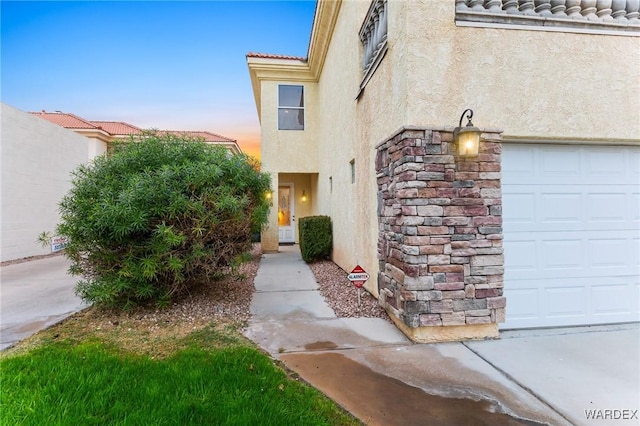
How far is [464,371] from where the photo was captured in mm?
2885

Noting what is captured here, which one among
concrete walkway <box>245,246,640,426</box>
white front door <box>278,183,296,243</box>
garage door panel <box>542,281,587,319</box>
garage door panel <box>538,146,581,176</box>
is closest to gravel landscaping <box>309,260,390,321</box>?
concrete walkway <box>245,246,640,426</box>

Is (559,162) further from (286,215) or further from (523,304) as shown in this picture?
(286,215)

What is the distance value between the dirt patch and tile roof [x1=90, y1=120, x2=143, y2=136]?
18.6m

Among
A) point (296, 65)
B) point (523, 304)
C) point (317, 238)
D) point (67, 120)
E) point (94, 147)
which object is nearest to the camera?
point (523, 304)

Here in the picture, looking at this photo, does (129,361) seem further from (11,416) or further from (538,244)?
(538,244)

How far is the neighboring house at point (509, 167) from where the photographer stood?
350 cm

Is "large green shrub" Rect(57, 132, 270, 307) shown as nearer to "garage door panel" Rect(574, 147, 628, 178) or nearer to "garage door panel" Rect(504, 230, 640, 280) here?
"garage door panel" Rect(504, 230, 640, 280)

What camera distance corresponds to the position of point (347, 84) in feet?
22.6

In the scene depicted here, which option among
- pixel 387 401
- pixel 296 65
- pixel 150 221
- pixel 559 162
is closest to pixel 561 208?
pixel 559 162

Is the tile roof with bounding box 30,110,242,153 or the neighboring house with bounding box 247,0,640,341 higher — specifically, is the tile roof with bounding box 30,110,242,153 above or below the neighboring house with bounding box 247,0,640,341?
above

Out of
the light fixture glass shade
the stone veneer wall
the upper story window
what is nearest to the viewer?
the light fixture glass shade

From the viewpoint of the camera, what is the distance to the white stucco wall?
368 inches

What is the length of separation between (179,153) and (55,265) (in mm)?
7151

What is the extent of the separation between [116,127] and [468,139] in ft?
68.0
